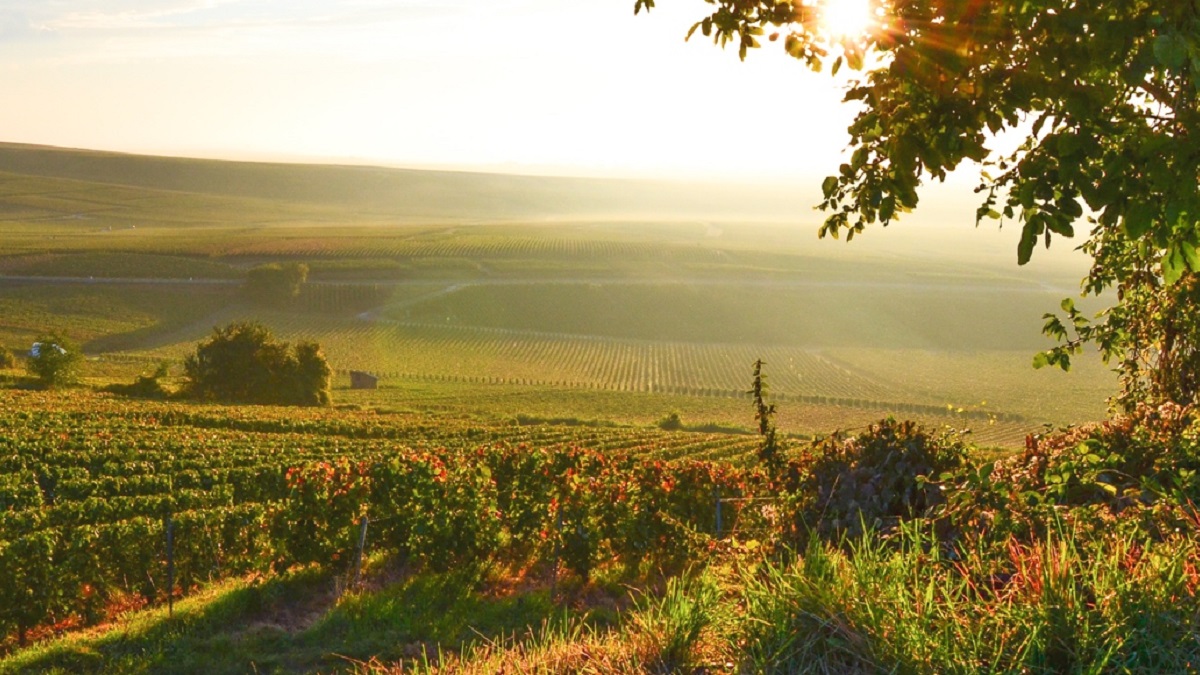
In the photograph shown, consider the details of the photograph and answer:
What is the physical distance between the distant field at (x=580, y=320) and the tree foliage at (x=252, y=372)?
369cm

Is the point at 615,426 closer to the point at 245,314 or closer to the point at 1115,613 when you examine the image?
the point at 1115,613

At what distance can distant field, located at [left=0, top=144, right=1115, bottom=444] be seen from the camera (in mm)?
68625

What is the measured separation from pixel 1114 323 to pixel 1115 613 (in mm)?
5593

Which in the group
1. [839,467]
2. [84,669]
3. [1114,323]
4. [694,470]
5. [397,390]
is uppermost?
[1114,323]

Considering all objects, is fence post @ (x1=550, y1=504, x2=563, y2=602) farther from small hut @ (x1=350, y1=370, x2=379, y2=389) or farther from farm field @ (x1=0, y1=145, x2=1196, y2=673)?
small hut @ (x1=350, y1=370, x2=379, y2=389)

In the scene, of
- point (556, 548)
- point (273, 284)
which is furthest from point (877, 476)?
point (273, 284)

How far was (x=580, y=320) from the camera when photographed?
98.2 meters

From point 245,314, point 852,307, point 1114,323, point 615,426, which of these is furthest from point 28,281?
point 1114,323

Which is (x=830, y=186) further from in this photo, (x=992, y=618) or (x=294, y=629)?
(x=294, y=629)

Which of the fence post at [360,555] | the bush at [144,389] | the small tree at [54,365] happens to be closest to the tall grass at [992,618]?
the fence post at [360,555]

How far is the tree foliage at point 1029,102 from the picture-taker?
3.58 meters

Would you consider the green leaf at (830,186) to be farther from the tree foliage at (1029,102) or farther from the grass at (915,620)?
the grass at (915,620)

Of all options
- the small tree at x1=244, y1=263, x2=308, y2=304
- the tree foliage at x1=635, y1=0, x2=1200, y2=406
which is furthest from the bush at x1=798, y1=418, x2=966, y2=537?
the small tree at x1=244, y1=263, x2=308, y2=304

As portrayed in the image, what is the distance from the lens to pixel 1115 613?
10.8ft
